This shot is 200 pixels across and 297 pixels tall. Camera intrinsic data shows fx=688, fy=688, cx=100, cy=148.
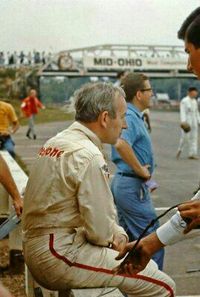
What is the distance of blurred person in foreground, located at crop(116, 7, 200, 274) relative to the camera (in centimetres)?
301

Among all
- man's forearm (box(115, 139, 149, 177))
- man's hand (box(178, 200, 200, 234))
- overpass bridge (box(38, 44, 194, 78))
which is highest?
man's hand (box(178, 200, 200, 234))

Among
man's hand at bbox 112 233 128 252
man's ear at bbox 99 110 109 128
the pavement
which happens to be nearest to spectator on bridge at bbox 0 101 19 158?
the pavement

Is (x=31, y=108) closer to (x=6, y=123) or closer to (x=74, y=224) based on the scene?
(x=6, y=123)

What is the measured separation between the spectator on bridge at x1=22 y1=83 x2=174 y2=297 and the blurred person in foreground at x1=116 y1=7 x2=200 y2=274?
405mm

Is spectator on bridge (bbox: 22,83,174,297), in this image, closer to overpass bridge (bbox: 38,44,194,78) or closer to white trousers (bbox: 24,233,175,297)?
white trousers (bbox: 24,233,175,297)

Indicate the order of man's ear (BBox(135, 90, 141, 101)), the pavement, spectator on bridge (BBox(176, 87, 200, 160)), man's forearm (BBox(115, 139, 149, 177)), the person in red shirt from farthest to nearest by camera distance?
1. the person in red shirt
2. spectator on bridge (BBox(176, 87, 200, 160))
3. the pavement
4. man's ear (BBox(135, 90, 141, 101))
5. man's forearm (BBox(115, 139, 149, 177))

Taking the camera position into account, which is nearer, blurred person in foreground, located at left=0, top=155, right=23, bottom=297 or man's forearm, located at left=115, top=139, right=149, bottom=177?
blurred person in foreground, located at left=0, top=155, right=23, bottom=297

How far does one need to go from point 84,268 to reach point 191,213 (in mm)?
874

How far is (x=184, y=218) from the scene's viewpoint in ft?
10.00

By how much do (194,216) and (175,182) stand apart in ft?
34.7

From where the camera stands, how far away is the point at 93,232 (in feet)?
12.0

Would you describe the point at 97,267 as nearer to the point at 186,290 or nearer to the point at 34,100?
the point at 186,290

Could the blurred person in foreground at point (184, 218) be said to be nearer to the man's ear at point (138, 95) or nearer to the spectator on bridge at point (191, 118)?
the man's ear at point (138, 95)

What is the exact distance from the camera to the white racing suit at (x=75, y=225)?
361 cm
